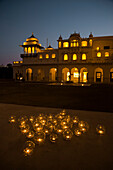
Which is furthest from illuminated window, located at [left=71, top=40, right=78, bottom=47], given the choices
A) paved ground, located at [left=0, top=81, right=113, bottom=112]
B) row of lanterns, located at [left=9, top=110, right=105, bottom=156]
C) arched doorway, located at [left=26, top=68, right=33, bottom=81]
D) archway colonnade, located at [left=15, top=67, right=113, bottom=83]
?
row of lanterns, located at [left=9, top=110, right=105, bottom=156]

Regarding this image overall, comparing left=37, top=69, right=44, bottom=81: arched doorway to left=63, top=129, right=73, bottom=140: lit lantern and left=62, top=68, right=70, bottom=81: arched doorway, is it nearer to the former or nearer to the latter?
left=62, top=68, right=70, bottom=81: arched doorway

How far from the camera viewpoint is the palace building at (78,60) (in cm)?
2953

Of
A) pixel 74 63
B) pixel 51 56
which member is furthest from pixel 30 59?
pixel 74 63

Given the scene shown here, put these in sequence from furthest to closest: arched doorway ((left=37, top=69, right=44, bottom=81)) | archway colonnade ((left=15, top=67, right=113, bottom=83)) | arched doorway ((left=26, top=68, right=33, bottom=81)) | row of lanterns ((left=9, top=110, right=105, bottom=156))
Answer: arched doorway ((left=26, top=68, right=33, bottom=81)) → arched doorway ((left=37, top=69, right=44, bottom=81)) → archway colonnade ((left=15, top=67, right=113, bottom=83)) → row of lanterns ((left=9, top=110, right=105, bottom=156))

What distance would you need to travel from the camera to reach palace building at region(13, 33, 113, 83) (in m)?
29.5

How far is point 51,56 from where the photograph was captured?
3334 centimetres

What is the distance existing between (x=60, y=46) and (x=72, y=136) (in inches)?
1228

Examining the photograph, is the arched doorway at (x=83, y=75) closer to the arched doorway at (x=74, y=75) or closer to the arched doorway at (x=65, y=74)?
the arched doorway at (x=74, y=75)

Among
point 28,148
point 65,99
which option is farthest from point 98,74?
point 28,148

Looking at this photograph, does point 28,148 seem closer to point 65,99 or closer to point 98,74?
point 65,99

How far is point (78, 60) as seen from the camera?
30.8 metres

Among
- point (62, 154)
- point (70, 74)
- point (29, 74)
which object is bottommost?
point (62, 154)

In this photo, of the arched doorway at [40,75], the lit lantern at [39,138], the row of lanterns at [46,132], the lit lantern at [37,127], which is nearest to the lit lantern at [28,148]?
the row of lanterns at [46,132]

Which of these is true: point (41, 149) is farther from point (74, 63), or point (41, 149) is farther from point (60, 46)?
point (60, 46)
